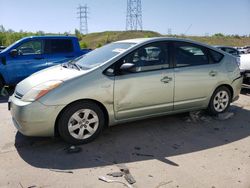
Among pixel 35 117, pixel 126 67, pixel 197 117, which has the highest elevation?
pixel 126 67

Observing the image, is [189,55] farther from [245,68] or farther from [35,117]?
[245,68]

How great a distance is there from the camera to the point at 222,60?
5273 millimetres

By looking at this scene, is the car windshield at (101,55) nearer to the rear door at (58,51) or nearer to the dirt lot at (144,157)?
the dirt lot at (144,157)

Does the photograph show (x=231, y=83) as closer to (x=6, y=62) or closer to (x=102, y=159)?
(x=102, y=159)

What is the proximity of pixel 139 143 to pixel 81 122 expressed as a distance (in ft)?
3.09

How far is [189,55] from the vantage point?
489 centimetres

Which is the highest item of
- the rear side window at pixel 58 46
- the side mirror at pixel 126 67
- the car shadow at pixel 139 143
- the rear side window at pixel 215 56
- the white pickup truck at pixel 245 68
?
the rear side window at pixel 58 46

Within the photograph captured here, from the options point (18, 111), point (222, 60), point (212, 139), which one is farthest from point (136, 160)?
point (222, 60)

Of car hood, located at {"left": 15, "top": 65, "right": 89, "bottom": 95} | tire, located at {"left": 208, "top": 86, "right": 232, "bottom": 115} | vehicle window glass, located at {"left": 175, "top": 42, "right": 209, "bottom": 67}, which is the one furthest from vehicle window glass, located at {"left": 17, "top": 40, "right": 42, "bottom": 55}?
→ tire, located at {"left": 208, "top": 86, "right": 232, "bottom": 115}

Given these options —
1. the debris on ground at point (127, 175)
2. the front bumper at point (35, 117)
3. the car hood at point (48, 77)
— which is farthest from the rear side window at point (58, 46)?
the debris on ground at point (127, 175)

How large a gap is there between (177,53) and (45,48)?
190 inches

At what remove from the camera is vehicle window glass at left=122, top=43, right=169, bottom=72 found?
4.38 m

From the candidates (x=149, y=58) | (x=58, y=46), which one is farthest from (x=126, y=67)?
(x=58, y=46)

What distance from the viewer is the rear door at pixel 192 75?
4.72 m
